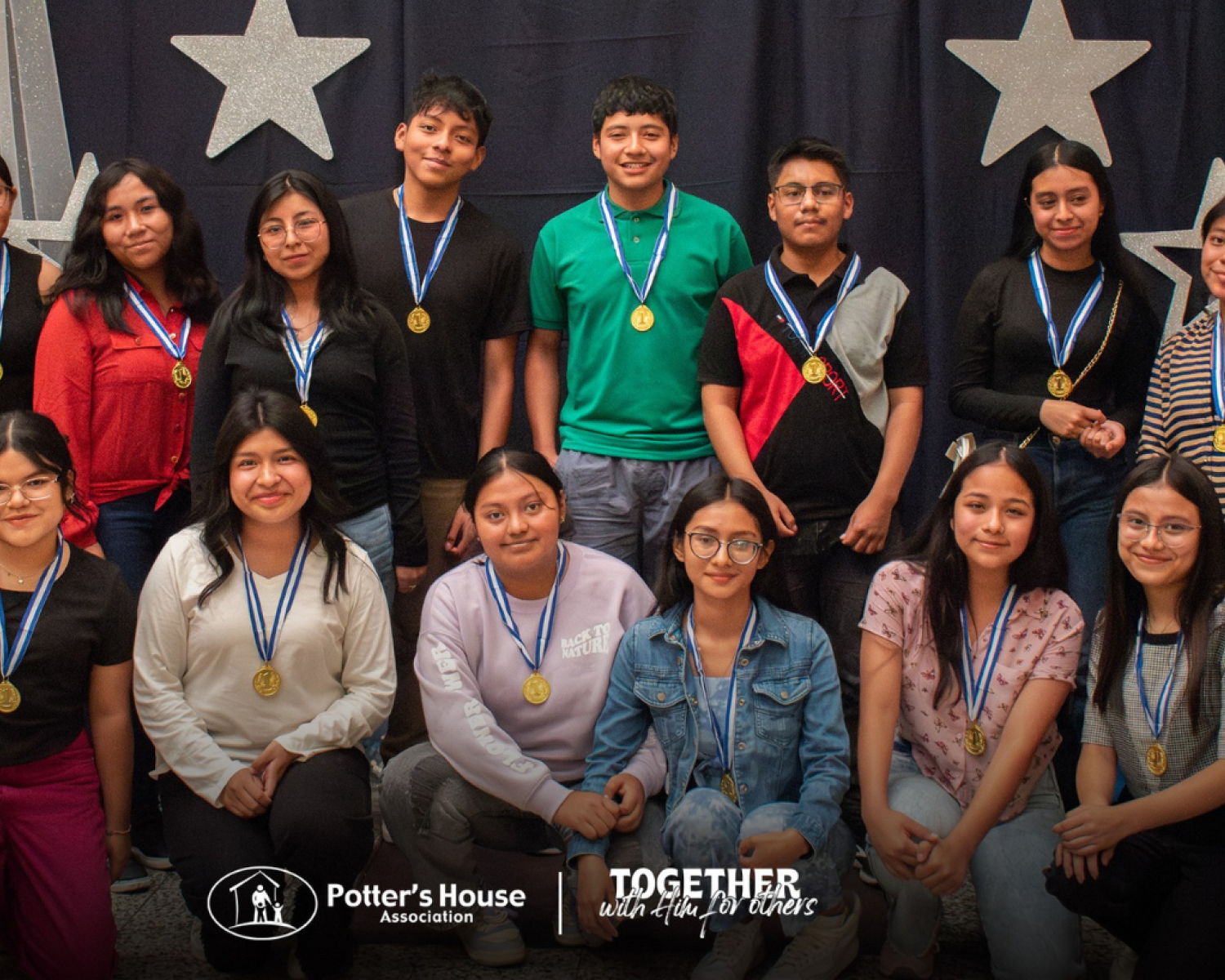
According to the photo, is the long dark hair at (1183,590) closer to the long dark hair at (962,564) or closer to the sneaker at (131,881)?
the long dark hair at (962,564)

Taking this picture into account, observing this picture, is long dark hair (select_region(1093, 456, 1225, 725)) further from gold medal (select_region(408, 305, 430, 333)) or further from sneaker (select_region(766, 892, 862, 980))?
gold medal (select_region(408, 305, 430, 333))

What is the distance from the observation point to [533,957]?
2.77 metres

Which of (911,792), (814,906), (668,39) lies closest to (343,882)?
(814,906)

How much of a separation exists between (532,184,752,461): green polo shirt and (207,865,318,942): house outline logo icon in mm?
1426

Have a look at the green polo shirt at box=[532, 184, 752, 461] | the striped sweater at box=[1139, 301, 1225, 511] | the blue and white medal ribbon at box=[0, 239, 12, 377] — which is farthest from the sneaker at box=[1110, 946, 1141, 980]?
the blue and white medal ribbon at box=[0, 239, 12, 377]

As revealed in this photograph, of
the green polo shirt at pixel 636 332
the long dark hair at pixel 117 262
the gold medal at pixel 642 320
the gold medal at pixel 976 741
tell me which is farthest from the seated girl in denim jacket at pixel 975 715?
the long dark hair at pixel 117 262

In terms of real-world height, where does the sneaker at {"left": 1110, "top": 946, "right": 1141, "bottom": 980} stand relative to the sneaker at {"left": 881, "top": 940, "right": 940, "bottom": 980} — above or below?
above

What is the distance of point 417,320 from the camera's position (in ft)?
11.5

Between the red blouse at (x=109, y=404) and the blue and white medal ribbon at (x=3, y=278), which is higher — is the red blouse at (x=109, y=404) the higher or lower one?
the lower one

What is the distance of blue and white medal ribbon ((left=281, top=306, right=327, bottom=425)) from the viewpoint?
3.13m

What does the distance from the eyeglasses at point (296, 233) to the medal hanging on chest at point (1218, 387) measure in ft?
7.70

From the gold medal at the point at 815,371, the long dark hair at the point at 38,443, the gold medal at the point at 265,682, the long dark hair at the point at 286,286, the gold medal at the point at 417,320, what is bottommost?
the gold medal at the point at 265,682

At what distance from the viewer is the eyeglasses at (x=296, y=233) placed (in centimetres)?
315

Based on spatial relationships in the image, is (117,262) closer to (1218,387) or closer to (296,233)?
(296,233)
